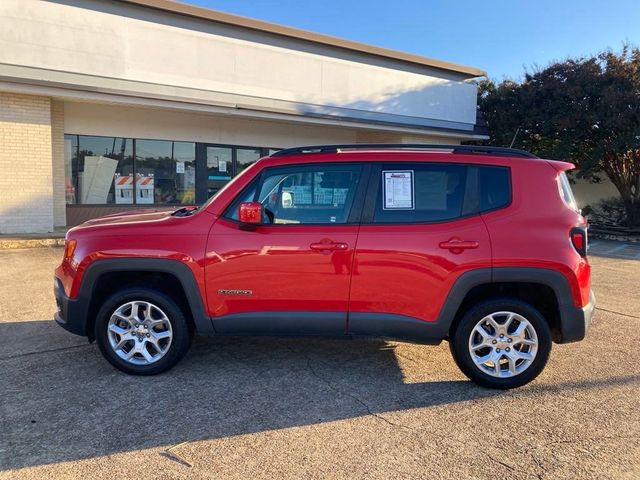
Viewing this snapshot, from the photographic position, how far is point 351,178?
4.01 metres

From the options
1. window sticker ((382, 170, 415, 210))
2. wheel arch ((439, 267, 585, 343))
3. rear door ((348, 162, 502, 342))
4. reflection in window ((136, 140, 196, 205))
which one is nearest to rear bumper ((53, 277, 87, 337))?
rear door ((348, 162, 502, 342))

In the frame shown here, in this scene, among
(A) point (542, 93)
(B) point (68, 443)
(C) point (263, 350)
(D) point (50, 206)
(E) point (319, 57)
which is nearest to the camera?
(B) point (68, 443)

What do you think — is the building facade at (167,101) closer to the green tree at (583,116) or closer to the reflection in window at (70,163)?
the reflection in window at (70,163)

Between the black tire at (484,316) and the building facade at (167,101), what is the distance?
397 inches

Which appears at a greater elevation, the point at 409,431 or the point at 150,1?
the point at 150,1

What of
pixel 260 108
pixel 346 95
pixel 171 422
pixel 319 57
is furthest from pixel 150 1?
pixel 171 422

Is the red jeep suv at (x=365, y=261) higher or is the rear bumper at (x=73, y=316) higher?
the red jeep suv at (x=365, y=261)

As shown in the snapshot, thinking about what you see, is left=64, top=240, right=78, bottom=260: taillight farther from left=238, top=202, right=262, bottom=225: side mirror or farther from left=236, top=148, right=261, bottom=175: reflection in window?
left=236, top=148, right=261, bottom=175: reflection in window

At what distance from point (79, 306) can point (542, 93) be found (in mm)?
16342

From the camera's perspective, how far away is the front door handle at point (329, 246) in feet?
12.6

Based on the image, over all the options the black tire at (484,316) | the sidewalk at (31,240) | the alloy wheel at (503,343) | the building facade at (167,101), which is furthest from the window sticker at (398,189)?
the building facade at (167,101)

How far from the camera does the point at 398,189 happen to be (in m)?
3.96

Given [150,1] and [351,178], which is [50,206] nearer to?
[150,1]

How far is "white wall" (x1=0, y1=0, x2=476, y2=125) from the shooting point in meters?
10.5
